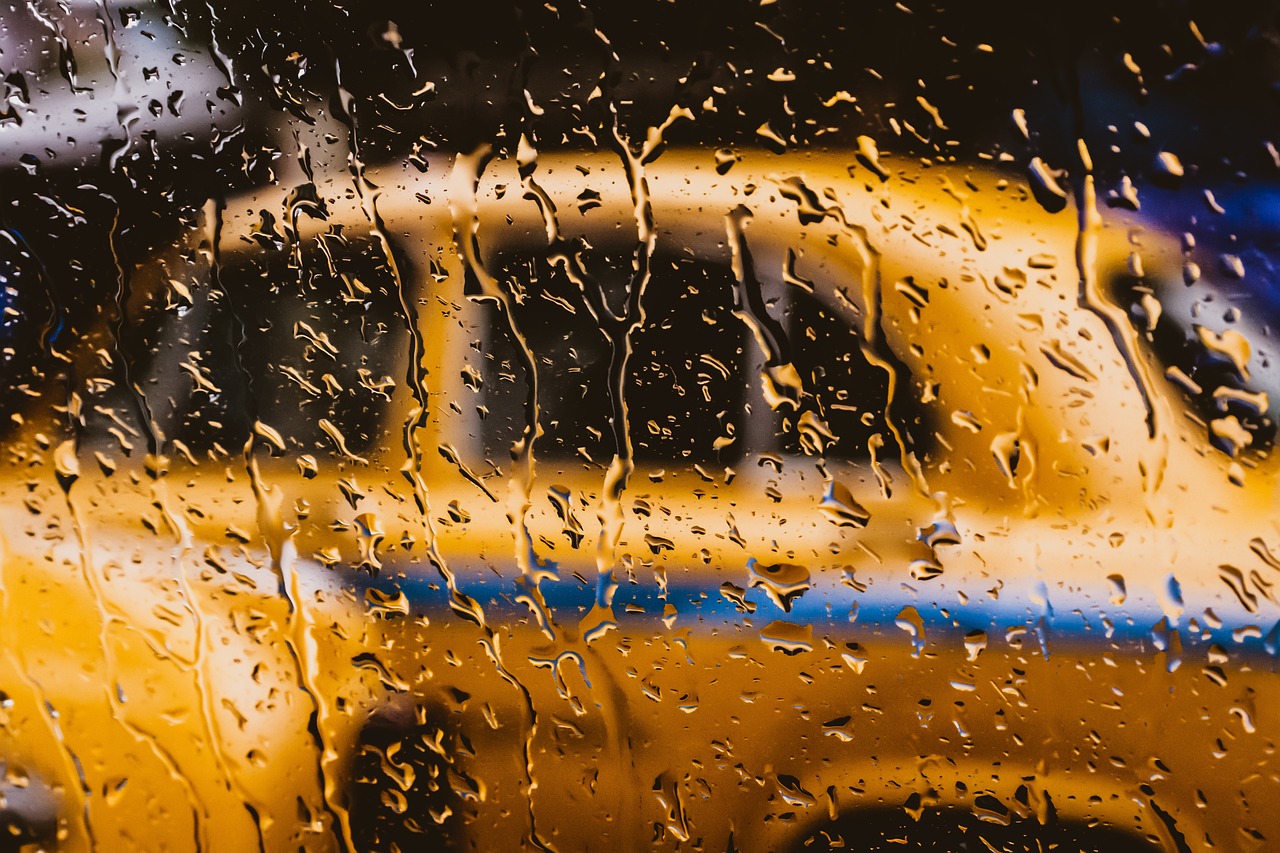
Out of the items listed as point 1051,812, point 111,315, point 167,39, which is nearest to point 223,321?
point 111,315

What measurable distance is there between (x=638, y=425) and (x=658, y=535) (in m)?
0.10

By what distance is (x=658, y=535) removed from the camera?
0.68 metres

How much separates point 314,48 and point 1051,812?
0.88 metres

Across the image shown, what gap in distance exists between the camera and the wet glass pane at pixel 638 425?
1.92 ft

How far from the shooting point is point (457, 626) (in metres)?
0.70

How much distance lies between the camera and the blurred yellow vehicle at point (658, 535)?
596mm

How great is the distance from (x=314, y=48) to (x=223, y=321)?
0.26 m

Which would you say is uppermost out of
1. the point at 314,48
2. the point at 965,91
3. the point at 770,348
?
the point at 314,48

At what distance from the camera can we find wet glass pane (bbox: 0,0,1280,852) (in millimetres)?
586

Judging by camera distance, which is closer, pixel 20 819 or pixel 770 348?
pixel 770 348

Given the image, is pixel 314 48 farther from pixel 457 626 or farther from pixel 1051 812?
pixel 1051 812

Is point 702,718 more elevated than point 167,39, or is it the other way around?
point 167,39

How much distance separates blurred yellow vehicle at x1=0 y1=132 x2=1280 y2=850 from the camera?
0.60 m

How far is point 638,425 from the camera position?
26.7 inches
